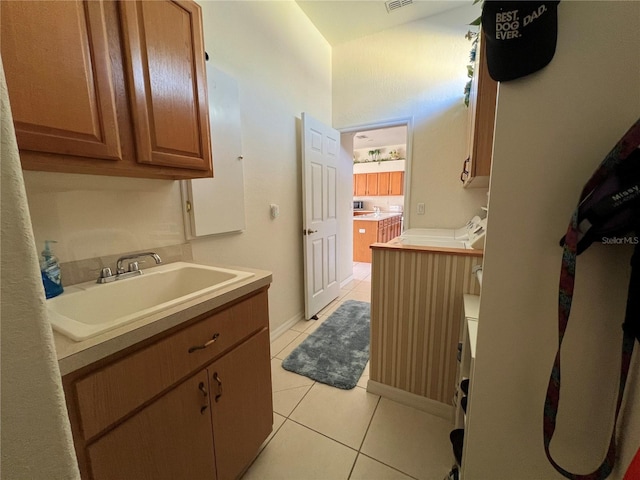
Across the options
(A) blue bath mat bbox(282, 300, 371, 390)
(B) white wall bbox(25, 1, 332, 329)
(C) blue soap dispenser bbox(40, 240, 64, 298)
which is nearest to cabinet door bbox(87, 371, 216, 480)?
(C) blue soap dispenser bbox(40, 240, 64, 298)

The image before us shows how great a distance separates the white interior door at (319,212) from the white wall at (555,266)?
1.93 meters

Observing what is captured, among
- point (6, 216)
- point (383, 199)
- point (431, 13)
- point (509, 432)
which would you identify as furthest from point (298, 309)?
point (383, 199)

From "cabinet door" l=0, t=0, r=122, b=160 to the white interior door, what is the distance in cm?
162

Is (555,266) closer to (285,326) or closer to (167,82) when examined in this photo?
(167,82)

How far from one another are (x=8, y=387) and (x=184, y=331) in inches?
21.5

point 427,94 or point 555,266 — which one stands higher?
point 427,94

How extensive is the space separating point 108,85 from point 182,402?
107cm

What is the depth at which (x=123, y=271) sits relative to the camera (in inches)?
44.6

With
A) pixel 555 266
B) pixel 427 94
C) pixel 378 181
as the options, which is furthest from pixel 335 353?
pixel 378 181

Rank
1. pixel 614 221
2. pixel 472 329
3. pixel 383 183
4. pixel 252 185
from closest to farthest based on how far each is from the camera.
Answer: pixel 614 221 < pixel 472 329 < pixel 252 185 < pixel 383 183

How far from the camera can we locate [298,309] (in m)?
2.60

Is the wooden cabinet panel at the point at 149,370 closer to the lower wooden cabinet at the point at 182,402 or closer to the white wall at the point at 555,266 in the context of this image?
the lower wooden cabinet at the point at 182,402

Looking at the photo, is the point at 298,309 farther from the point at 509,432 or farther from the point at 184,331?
the point at 509,432

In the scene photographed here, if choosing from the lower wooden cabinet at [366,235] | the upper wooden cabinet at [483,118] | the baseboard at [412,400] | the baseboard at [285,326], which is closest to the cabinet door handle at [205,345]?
the baseboard at [412,400]
